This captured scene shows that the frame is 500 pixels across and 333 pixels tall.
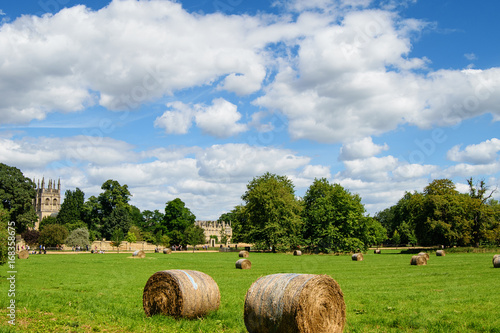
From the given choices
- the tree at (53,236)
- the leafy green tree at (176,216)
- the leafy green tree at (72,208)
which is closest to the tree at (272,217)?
the leafy green tree at (176,216)

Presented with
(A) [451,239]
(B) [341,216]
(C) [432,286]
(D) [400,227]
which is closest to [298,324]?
(C) [432,286]

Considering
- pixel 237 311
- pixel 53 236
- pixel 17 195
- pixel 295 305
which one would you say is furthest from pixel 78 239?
pixel 295 305

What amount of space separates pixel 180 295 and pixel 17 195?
7910 cm

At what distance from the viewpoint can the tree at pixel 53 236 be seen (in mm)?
86938

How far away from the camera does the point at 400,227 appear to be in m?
119

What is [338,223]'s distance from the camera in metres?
70.2

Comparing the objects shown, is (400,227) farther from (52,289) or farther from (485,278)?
(52,289)

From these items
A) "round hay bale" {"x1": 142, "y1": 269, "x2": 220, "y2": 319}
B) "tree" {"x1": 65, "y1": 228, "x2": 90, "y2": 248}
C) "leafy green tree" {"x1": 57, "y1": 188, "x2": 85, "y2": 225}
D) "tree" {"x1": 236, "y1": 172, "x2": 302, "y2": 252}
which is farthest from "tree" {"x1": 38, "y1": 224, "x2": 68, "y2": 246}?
A: "round hay bale" {"x1": 142, "y1": 269, "x2": 220, "y2": 319}

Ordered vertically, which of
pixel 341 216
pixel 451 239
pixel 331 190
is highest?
pixel 331 190

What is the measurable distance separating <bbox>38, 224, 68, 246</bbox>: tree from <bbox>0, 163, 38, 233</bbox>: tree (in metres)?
5.68

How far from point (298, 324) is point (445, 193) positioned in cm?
7383

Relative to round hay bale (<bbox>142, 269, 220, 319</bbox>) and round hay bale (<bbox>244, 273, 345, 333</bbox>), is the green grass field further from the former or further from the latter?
round hay bale (<bbox>244, 273, 345, 333</bbox>)

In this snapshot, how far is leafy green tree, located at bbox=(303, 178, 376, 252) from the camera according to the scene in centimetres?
6794

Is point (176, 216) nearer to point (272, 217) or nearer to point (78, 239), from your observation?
point (78, 239)
